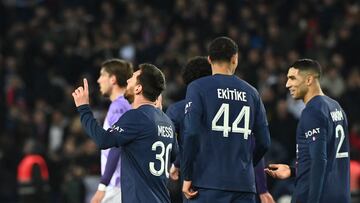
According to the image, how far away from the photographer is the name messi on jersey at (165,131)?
7974 millimetres

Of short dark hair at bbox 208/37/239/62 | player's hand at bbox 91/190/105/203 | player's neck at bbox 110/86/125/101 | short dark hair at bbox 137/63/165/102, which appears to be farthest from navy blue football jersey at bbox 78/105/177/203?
player's neck at bbox 110/86/125/101

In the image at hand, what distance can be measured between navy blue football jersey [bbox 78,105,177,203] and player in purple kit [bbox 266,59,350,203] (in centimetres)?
122

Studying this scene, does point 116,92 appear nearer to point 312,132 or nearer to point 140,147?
point 140,147

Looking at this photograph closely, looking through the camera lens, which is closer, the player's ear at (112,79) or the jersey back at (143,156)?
the jersey back at (143,156)

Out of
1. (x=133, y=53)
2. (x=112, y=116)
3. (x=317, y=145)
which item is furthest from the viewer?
(x=133, y=53)

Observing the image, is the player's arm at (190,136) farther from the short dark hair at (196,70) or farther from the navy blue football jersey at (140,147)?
the short dark hair at (196,70)

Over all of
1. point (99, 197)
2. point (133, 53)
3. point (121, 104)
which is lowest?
point (99, 197)

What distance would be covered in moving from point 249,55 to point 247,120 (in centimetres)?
1073

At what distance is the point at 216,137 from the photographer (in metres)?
7.93

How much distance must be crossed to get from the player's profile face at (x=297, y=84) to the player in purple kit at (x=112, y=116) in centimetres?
188

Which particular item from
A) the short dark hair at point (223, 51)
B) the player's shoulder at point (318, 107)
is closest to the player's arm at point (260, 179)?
the player's shoulder at point (318, 107)

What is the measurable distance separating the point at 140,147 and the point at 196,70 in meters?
1.43

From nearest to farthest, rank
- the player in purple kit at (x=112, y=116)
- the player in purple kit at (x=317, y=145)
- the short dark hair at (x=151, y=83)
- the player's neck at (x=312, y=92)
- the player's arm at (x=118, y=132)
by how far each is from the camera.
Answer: the player's arm at (x=118, y=132) < the player in purple kit at (x=317, y=145) < the short dark hair at (x=151, y=83) < the player's neck at (x=312, y=92) < the player in purple kit at (x=112, y=116)

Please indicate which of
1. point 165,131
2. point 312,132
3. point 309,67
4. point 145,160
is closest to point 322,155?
point 312,132
